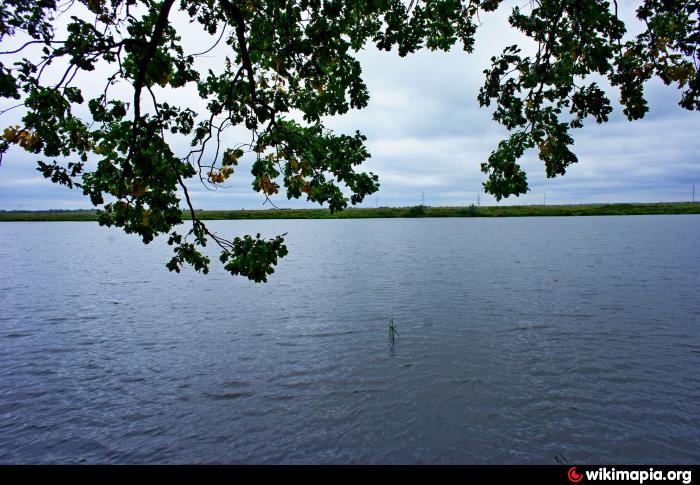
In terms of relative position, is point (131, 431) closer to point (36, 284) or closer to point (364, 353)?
point (364, 353)

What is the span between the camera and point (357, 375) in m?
16.0

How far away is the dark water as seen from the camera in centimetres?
1135

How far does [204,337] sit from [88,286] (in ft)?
74.6

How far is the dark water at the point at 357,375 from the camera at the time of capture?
11352mm
